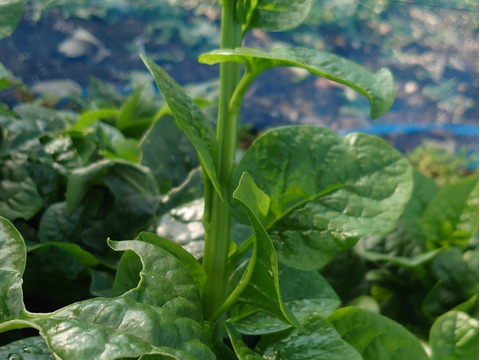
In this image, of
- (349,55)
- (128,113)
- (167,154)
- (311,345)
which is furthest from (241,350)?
(349,55)

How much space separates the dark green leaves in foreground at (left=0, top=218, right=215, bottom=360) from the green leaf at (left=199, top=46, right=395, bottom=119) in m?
0.10

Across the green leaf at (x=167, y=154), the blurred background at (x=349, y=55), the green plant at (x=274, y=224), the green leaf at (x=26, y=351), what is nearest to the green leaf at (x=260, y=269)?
the green plant at (x=274, y=224)

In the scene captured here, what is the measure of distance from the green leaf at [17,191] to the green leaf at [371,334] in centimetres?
22

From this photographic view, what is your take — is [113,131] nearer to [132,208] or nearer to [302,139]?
[132,208]

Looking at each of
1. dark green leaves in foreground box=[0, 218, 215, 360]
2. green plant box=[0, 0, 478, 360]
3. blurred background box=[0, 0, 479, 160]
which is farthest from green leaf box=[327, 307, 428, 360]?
blurred background box=[0, 0, 479, 160]

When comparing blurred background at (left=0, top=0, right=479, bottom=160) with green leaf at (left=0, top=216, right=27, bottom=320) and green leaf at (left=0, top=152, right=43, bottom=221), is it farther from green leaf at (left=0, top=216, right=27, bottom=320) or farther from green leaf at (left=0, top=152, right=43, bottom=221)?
green leaf at (left=0, top=216, right=27, bottom=320)

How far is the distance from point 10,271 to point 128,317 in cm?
6

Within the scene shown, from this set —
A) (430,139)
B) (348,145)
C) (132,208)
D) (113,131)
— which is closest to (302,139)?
(348,145)

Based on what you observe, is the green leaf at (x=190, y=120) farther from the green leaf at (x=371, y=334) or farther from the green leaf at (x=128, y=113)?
the green leaf at (x=128, y=113)

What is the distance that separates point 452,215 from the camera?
1.65 feet

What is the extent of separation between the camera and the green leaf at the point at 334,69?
250mm

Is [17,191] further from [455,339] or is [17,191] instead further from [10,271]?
[455,339]

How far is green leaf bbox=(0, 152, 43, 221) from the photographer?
371 millimetres

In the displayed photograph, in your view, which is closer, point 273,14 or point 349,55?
point 273,14
